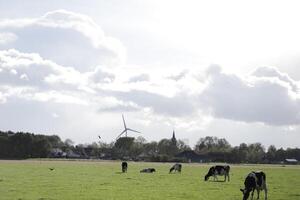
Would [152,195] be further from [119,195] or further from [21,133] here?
[21,133]

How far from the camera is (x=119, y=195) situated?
29.4 m

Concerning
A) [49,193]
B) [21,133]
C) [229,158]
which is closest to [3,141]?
[21,133]

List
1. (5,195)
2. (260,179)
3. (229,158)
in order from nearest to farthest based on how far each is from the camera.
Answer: (5,195) → (260,179) → (229,158)

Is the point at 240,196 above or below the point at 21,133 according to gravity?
below

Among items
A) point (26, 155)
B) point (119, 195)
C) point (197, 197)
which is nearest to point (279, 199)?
point (197, 197)

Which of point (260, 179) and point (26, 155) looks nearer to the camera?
point (260, 179)

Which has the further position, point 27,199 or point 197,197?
point 197,197

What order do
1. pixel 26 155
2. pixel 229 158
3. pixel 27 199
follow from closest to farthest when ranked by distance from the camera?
1. pixel 27 199
2. pixel 26 155
3. pixel 229 158

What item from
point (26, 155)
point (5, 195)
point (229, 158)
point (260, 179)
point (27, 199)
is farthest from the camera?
point (229, 158)

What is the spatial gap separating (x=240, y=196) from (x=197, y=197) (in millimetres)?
2871

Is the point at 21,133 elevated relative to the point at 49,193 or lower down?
elevated

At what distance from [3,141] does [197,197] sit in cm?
14944

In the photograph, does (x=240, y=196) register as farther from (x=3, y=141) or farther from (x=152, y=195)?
(x=3, y=141)

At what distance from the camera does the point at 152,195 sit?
97.8 ft
